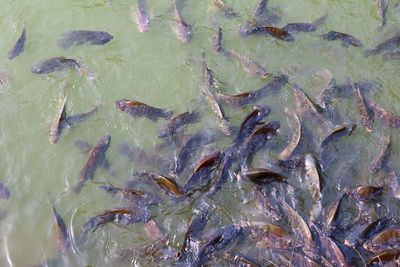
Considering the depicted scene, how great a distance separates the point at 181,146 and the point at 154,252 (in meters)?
1.47

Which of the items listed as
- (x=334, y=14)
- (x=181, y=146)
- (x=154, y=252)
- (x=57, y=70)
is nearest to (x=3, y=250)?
(x=154, y=252)

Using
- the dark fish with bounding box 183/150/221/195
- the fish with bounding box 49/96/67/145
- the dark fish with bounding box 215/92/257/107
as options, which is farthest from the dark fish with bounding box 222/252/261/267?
the fish with bounding box 49/96/67/145

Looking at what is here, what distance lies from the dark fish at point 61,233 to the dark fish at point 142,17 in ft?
11.3

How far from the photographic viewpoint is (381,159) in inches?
224

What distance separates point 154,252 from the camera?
504 centimetres

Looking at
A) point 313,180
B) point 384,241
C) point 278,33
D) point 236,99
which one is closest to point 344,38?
point 278,33

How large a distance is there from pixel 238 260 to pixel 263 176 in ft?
3.47

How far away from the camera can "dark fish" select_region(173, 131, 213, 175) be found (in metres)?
5.75

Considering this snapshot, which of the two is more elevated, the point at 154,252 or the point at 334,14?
the point at 334,14

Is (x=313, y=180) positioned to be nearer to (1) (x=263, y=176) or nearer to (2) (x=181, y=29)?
(1) (x=263, y=176)

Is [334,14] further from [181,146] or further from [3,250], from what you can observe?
[3,250]

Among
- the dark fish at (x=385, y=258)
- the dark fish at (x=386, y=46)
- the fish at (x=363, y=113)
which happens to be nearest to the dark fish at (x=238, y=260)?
the dark fish at (x=385, y=258)

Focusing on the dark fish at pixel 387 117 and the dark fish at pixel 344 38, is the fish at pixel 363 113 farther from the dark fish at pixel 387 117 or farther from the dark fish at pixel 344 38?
the dark fish at pixel 344 38

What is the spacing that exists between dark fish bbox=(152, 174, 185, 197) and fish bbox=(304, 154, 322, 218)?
4.95 feet
